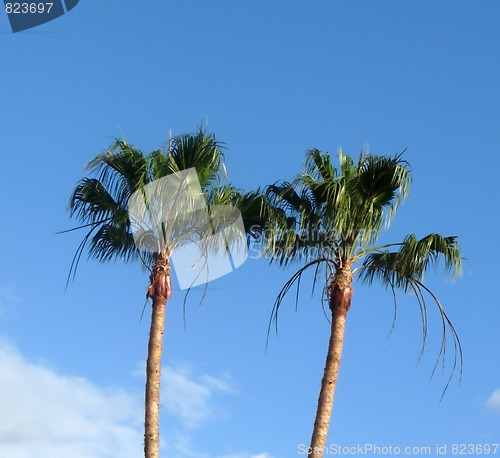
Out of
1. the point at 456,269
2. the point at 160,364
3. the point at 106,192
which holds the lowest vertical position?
the point at 160,364

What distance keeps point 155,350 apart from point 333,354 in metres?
3.68

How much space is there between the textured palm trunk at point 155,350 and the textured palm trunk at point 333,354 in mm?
3179

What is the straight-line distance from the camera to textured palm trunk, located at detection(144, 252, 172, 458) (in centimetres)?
2045

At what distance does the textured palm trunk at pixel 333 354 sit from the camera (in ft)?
66.6

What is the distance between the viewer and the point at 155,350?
2111 centimetres

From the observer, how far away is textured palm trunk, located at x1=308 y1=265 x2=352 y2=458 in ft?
66.6

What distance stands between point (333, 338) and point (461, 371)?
2.78 m

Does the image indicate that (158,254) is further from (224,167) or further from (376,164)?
(376,164)

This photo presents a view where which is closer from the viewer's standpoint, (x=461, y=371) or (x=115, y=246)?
(x=461, y=371)

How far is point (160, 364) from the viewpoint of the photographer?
21047 millimetres

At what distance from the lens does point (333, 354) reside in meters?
20.9

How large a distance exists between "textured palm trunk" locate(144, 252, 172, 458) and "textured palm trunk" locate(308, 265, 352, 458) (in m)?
3.18

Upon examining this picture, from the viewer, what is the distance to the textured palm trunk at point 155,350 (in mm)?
20453

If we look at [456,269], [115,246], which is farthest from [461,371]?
[115,246]
